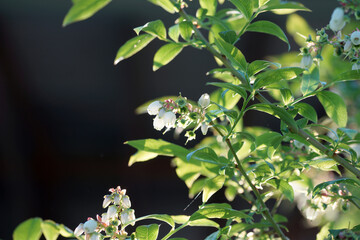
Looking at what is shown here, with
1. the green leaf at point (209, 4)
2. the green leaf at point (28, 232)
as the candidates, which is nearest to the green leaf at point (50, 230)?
the green leaf at point (28, 232)

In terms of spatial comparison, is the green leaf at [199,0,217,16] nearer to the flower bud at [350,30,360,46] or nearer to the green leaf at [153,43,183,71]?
the green leaf at [153,43,183,71]

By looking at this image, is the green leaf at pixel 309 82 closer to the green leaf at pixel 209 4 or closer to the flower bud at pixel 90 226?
the green leaf at pixel 209 4

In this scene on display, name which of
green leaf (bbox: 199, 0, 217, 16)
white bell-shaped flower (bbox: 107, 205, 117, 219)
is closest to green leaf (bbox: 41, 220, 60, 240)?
white bell-shaped flower (bbox: 107, 205, 117, 219)

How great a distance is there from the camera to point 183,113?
0.53 meters

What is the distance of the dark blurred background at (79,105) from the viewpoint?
2.55m

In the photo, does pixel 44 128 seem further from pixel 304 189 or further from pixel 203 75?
pixel 304 189

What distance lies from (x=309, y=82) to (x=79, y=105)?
223cm

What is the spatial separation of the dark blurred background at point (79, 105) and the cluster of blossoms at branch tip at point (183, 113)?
1935 mm

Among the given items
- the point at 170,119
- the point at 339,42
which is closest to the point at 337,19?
the point at 339,42

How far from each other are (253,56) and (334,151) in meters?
2.05

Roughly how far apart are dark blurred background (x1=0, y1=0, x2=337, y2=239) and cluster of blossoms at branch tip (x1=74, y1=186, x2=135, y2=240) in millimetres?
1950

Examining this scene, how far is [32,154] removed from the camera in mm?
2680

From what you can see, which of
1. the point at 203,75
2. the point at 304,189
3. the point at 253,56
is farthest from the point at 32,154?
the point at 304,189

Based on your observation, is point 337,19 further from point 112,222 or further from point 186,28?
point 112,222
